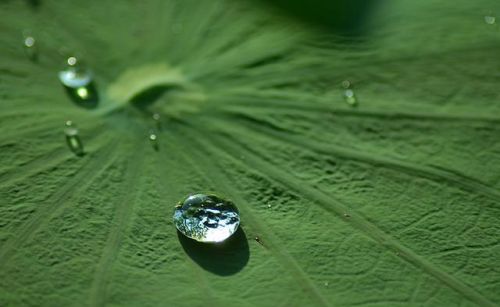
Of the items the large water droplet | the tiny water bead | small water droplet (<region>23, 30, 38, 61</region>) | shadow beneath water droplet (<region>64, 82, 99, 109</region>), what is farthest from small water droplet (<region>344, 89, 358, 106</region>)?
small water droplet (<region>23, 30, 38, 61</region>)

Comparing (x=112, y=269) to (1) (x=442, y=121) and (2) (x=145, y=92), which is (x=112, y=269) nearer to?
(2) (x=145, y=92)

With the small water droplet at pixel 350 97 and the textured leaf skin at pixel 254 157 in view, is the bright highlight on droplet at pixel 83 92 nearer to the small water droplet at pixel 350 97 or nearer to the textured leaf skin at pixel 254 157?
the textured leaf skin at pixel 254 157

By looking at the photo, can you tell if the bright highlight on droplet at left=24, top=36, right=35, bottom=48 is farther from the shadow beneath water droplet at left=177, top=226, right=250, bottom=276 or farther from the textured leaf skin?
the shadow beneath water droplet at left=177, top=226, right=250, bottom=276

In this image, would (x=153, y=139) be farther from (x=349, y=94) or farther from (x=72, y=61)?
(x=349, y=94)

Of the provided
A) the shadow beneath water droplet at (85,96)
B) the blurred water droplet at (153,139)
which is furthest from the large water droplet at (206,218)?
the shadow beneath water droplet at (85,96)

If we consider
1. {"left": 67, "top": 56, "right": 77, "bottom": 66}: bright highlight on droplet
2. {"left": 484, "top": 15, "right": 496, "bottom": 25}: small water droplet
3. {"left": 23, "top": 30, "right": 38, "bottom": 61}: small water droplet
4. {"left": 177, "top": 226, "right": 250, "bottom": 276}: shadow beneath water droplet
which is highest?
{"left": 23, "top": 30, "right": 38, "bottom": 61}: small water droplet
